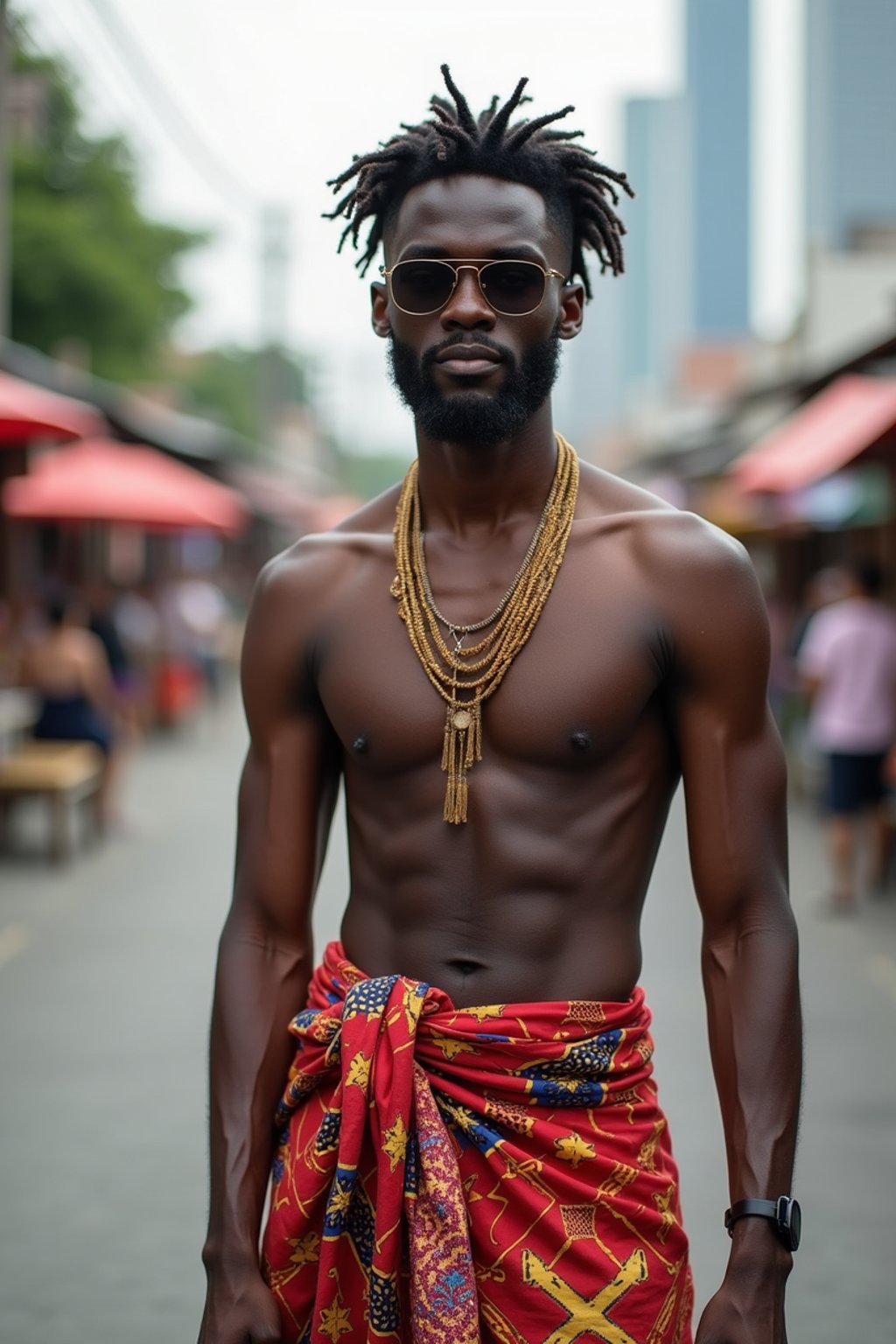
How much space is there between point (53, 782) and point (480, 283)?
8.70m

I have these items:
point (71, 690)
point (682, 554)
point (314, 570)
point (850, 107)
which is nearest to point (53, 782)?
point (71, 690)

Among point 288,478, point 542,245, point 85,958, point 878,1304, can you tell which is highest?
point 288,478

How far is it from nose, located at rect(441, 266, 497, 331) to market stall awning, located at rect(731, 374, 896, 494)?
22.4ft

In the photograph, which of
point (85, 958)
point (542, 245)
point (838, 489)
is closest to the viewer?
point (542, 245)

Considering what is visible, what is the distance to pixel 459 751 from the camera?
7.34 ft

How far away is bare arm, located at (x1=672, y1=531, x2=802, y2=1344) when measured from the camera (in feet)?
6.95

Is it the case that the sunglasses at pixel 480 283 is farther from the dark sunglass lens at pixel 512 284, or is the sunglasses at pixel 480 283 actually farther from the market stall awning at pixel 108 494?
the market stall awning at pixel 108 494

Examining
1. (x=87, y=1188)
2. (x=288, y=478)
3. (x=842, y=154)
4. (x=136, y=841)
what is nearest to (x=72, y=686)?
(x=136, y=841)

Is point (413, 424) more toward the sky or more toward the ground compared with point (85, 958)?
more toward the sky

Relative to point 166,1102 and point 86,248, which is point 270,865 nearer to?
point 166,1102

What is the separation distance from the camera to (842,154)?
89.5 m

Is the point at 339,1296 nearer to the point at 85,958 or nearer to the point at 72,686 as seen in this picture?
the point at 85,958

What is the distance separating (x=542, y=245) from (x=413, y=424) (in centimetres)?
31

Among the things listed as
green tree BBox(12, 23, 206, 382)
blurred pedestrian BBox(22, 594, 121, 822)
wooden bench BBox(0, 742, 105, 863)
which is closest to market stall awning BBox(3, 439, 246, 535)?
blurred pedestrian BBox(22, 594, 121, 822)
